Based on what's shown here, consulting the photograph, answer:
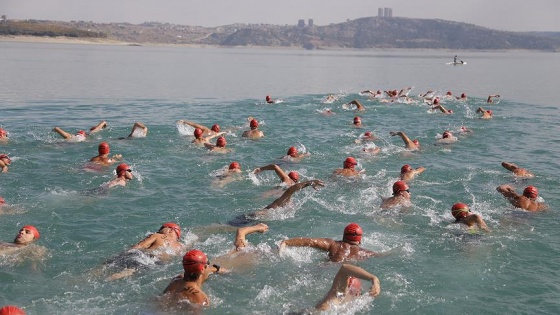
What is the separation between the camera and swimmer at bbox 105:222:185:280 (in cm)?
1078

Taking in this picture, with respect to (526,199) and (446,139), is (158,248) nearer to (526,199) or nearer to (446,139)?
(526,199)

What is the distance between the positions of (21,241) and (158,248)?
122 inches

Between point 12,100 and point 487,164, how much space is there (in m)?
32.6

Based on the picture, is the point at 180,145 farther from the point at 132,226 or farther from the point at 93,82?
the point at 93,82

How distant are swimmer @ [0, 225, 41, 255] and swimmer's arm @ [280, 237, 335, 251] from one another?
5.66m

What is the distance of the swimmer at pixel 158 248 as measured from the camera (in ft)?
35.4

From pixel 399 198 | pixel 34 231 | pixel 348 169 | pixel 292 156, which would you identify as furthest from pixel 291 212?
pixel 34 231

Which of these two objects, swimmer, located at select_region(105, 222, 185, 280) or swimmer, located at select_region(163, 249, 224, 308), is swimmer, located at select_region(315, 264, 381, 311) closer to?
swimmer, located at select_region(163, 249, 224, 308)

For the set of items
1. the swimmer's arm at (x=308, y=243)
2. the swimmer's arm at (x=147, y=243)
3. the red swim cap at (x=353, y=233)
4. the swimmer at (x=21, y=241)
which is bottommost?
the swimmer at (x=21, y=241)

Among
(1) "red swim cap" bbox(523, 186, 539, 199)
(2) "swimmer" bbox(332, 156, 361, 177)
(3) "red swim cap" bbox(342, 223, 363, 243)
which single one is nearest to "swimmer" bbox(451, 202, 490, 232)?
(1) "red swim cap" bbox(523, 186, 539, 199)

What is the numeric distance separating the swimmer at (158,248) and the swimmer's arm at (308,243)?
8.21 feet

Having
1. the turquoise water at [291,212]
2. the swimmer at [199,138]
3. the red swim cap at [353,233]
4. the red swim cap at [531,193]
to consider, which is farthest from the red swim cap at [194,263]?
the swimmer at [199,138]

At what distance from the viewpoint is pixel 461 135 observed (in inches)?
1086

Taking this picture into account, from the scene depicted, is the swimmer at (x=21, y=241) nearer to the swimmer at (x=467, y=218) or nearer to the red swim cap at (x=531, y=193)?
the swimmer at (x=467, y=218)
